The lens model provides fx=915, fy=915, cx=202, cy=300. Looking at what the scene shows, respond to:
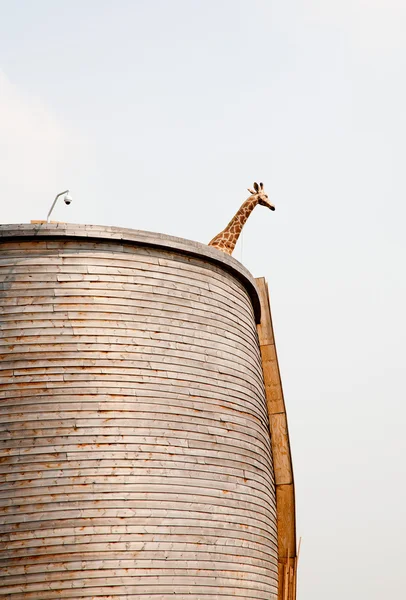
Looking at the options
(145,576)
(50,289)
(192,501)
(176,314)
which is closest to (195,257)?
(176,314)

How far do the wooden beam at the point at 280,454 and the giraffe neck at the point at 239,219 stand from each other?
1121mm

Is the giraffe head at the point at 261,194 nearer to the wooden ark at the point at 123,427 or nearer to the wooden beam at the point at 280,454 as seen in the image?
the wooden beam at the point at 280,454

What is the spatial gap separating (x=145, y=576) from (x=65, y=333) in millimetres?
3924

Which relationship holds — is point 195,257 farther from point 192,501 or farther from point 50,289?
point 192,501

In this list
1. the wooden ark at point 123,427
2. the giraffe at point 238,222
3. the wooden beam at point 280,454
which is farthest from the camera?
the giraffe at point 238,222

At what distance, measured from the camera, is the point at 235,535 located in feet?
49.7

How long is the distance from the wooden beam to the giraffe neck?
3.68 ft

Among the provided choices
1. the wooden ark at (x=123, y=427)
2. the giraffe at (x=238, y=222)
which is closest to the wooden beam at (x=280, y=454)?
the giraffe at (x=238, y=222)

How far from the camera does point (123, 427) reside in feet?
46.9

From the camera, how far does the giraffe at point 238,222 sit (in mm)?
20156

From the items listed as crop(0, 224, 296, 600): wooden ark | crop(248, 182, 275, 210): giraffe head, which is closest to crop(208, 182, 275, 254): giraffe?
crop(248, 182, 275, 210): giraffe head

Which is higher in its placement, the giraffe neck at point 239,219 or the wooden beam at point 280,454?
the giraffe neck at point 239,219

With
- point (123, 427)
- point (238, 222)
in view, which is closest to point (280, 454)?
point (238, 222)

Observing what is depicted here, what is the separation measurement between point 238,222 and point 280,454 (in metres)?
5.24
